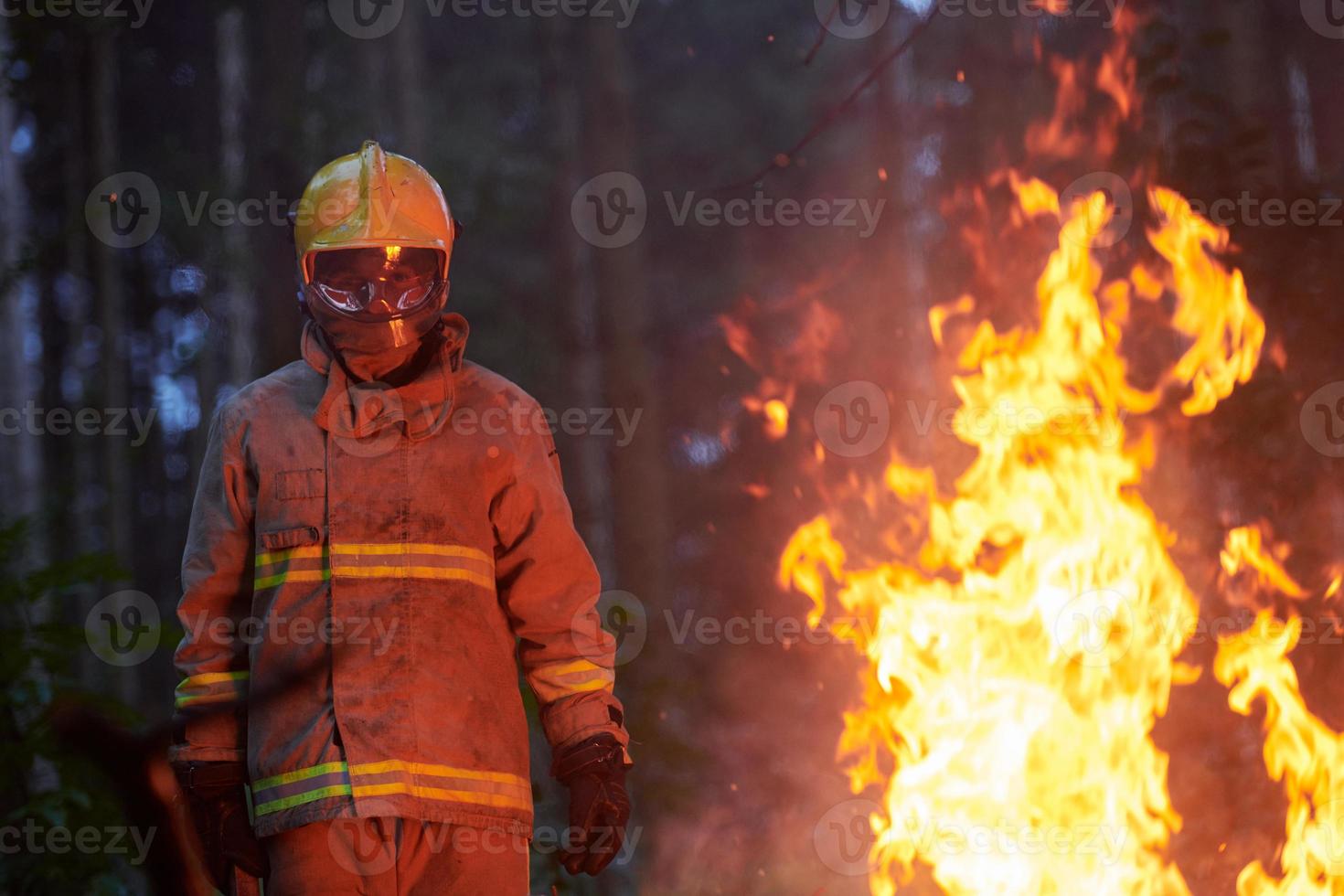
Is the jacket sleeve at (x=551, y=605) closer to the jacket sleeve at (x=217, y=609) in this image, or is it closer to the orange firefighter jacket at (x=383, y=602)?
the orange firefighter jacket at (x=383, y=602)

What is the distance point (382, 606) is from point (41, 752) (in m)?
3.64

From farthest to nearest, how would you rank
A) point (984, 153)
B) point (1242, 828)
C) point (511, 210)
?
1. point (511, 210)
2. point (984, 153)
3. point (1242, 828)

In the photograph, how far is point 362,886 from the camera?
11.4ft

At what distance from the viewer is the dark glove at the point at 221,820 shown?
3.61 meters

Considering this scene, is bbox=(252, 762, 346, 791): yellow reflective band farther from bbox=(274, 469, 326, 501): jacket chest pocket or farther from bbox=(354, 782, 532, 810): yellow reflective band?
bbox=(274, 469, 326, 501): jacket chest pocket

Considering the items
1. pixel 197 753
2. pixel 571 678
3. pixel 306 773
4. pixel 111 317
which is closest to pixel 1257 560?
pixel 571 678

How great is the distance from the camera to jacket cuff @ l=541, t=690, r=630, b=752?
12.3 ft

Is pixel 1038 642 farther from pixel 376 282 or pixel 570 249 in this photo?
pixel 570 249

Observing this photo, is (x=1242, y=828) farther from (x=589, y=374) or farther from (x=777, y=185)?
(x=777, y=185)

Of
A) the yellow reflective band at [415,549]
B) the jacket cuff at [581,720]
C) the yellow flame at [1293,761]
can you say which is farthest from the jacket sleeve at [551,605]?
the yellow flame at [1293,761]

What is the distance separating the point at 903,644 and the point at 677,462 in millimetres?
15895

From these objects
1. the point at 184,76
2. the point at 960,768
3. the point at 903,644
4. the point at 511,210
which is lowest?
the point at 960,768

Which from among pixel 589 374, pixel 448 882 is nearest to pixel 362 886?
pixel 448 882

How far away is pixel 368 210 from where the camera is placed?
3.92 metres
